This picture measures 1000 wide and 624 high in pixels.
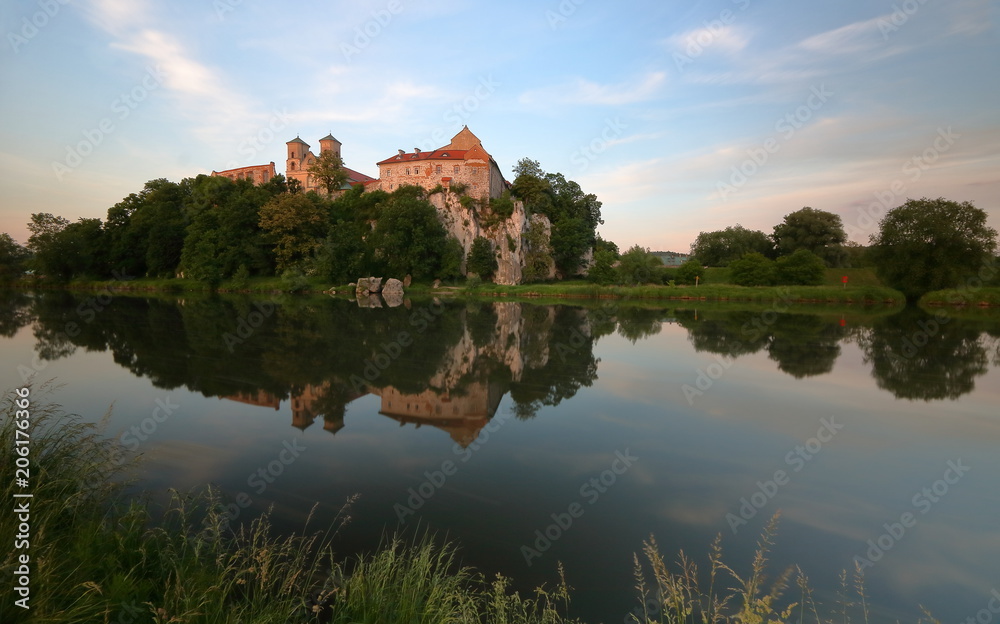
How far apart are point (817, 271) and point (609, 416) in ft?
209

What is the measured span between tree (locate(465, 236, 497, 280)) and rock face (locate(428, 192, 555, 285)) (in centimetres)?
147

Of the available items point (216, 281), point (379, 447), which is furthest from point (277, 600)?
point (216, 281)

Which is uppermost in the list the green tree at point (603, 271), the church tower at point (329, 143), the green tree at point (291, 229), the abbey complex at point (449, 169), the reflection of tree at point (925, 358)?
the church tower at point (329, 143)

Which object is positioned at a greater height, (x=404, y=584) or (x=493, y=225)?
(x=493, y=225)

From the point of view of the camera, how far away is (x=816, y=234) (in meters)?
78.4

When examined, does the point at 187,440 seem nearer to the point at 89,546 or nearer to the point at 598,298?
the point at 89,546

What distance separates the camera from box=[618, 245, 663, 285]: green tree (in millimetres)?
59119

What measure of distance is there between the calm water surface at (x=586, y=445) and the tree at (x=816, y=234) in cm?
6796

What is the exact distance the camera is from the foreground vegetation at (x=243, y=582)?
3.11m

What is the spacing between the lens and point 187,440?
8.10m

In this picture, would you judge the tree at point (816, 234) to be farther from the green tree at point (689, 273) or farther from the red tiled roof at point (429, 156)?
the red tiled roof at point (429, 156)
